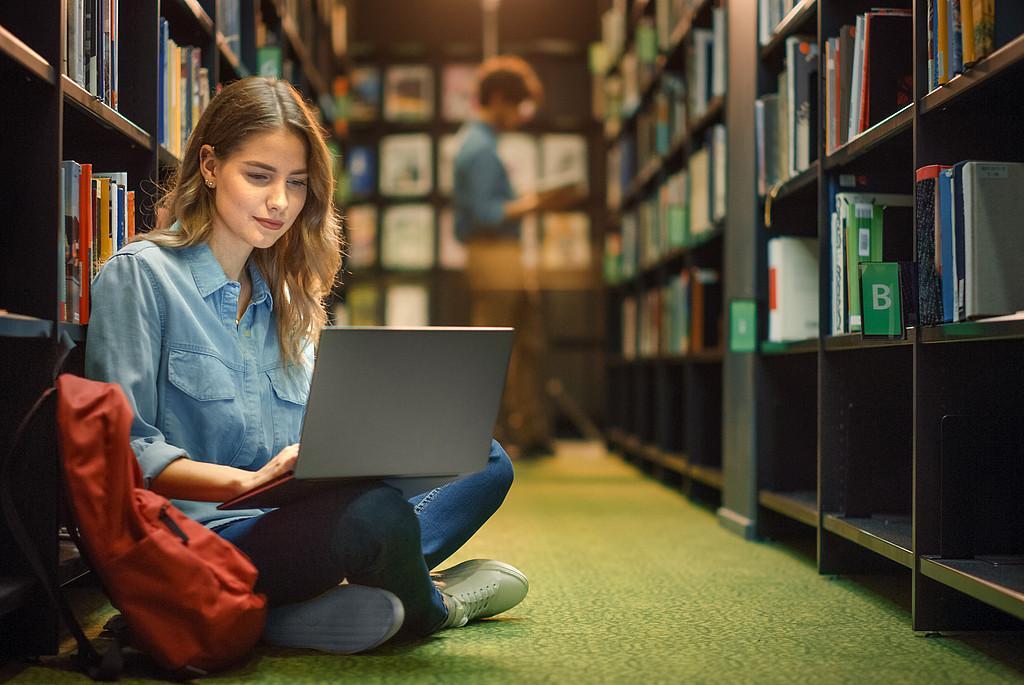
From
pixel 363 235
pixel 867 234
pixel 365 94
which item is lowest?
pixel 867 234

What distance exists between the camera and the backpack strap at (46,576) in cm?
133

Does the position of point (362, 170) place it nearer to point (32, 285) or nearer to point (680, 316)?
point (680, 316)

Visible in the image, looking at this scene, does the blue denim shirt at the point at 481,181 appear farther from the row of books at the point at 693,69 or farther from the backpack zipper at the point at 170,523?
the backpack zipper at the point at 170,523

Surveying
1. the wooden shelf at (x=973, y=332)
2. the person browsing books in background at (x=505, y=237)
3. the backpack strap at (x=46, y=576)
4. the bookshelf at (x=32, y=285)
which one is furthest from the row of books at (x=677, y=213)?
the backpack strap at (x=46, y=576)

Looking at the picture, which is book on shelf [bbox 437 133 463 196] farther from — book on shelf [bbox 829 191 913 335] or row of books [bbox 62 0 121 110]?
row of books [bbox 62 0 121 110]

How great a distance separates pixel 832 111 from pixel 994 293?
0.83m

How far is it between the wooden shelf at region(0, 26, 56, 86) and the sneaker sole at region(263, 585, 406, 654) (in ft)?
2.65

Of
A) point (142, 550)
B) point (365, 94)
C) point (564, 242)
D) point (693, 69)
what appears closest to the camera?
point (142, 550)

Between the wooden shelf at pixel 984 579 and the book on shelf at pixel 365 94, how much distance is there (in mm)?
5090

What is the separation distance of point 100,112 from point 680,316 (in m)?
2.51

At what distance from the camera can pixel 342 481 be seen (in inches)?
57.1

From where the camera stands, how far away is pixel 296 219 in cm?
175

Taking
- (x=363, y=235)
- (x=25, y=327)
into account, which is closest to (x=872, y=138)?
(x=25, y=327)

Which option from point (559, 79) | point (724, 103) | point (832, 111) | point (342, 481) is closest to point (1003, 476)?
point (832, 111)
